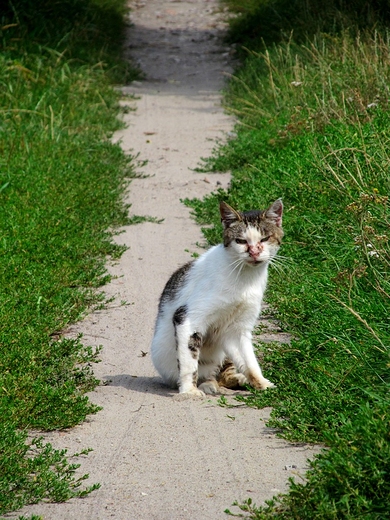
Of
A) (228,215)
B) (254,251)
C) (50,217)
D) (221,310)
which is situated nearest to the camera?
(254,251)

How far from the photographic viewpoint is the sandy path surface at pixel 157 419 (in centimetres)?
364

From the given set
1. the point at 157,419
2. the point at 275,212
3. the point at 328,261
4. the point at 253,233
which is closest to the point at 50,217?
the point at 328,261

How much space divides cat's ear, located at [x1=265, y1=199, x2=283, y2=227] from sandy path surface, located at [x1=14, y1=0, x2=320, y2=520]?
4.20 ft

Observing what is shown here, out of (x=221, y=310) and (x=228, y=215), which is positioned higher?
(x=228, y=215)

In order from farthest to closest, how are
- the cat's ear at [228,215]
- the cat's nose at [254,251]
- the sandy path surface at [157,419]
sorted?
the cat's ear at [228,215], the cat's nose at [254,251], the sandy path surface at [157,419]

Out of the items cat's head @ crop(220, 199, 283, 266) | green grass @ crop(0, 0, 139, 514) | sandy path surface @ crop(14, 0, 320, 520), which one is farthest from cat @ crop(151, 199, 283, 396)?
green grass @ crop(0, 0, 139, 514)

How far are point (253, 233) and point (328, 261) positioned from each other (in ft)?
4.42

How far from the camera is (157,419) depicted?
→ 4586mm

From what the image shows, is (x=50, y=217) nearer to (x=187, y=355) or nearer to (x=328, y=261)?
(x=328, y=261)

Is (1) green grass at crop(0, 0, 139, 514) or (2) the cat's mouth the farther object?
(2) the cat's mouth

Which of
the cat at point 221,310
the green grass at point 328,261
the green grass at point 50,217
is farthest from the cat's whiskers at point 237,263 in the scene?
the green grass at point 50,217

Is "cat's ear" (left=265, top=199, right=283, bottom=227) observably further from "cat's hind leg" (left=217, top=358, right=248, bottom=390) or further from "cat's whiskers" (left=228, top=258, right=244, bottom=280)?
"cat's hind leg" (left=217, top=358, right=248, bottom=390)

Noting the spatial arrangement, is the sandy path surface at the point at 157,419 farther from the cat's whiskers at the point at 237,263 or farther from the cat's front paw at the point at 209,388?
the cat's whiskers at the point at 237,263

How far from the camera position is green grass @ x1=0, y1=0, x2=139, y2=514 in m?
4.39
